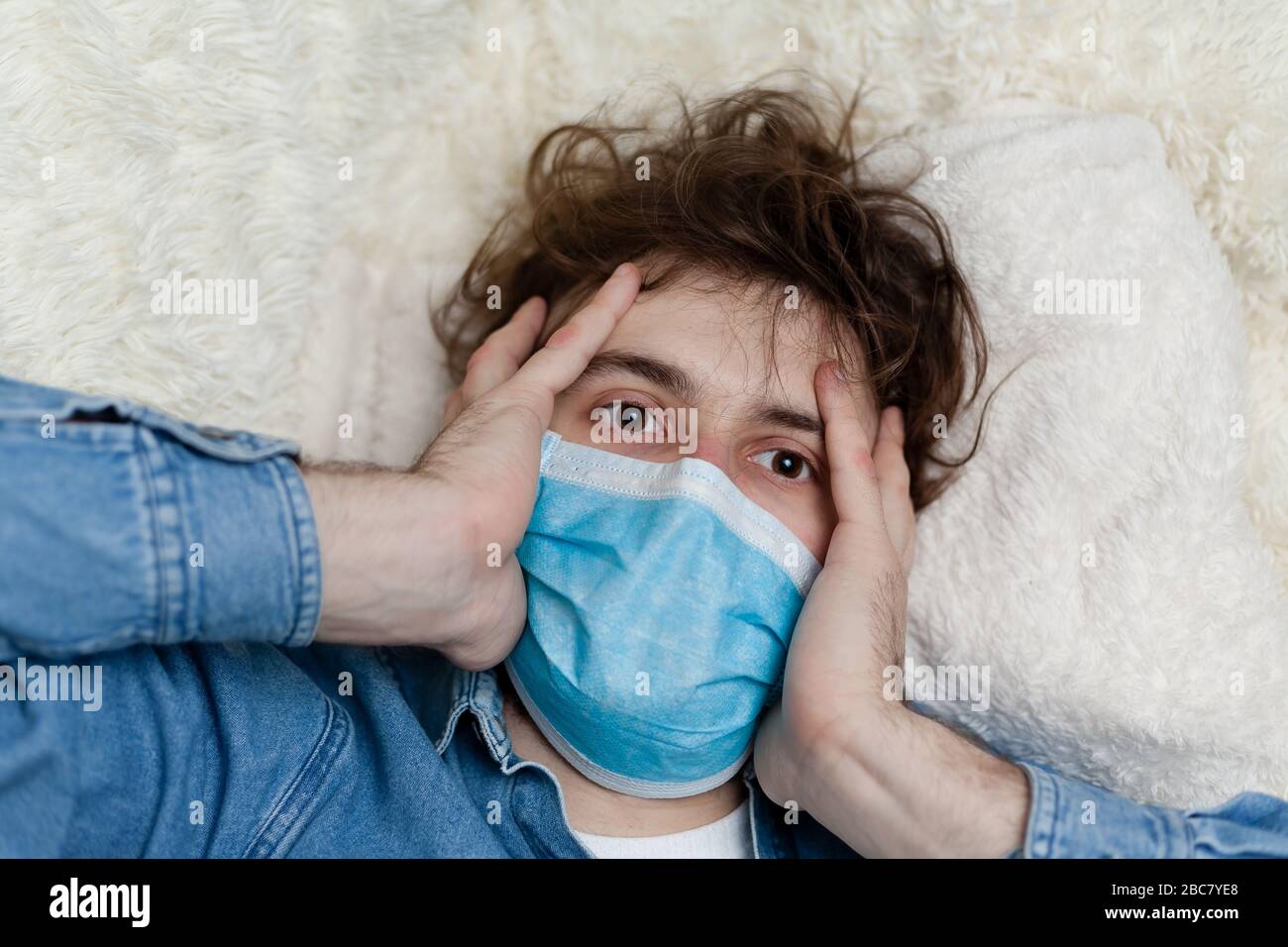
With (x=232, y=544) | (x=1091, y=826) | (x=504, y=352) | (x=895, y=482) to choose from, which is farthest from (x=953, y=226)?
(x=232, y=544)

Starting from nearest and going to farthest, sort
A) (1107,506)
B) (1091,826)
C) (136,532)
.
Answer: (136,532) < (1091,826) < (1107,506)

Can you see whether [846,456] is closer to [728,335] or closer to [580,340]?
[728,335]

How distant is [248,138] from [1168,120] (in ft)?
4.84

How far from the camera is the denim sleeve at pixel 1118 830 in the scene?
1310mm

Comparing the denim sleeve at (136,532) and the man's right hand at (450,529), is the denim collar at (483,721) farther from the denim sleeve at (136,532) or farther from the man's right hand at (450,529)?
the denim sleeve at (136,532)

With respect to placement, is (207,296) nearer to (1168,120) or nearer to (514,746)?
(514,746)

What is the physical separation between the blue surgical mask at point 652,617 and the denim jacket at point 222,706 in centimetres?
15

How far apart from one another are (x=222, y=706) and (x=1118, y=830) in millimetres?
1104

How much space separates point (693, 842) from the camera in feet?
5.14

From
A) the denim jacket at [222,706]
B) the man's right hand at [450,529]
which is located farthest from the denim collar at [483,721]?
the man's right hand at [450,529]

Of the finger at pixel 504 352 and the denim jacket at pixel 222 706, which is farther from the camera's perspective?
the finger at pixel 504 352

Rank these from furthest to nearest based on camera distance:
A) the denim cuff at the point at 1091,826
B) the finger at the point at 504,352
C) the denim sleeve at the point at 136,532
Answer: the finger at the point at 504,352, the denim cuff at the point at 1091,826, the denim sleeve at the point at 136,532

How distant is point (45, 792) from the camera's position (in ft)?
4.08
